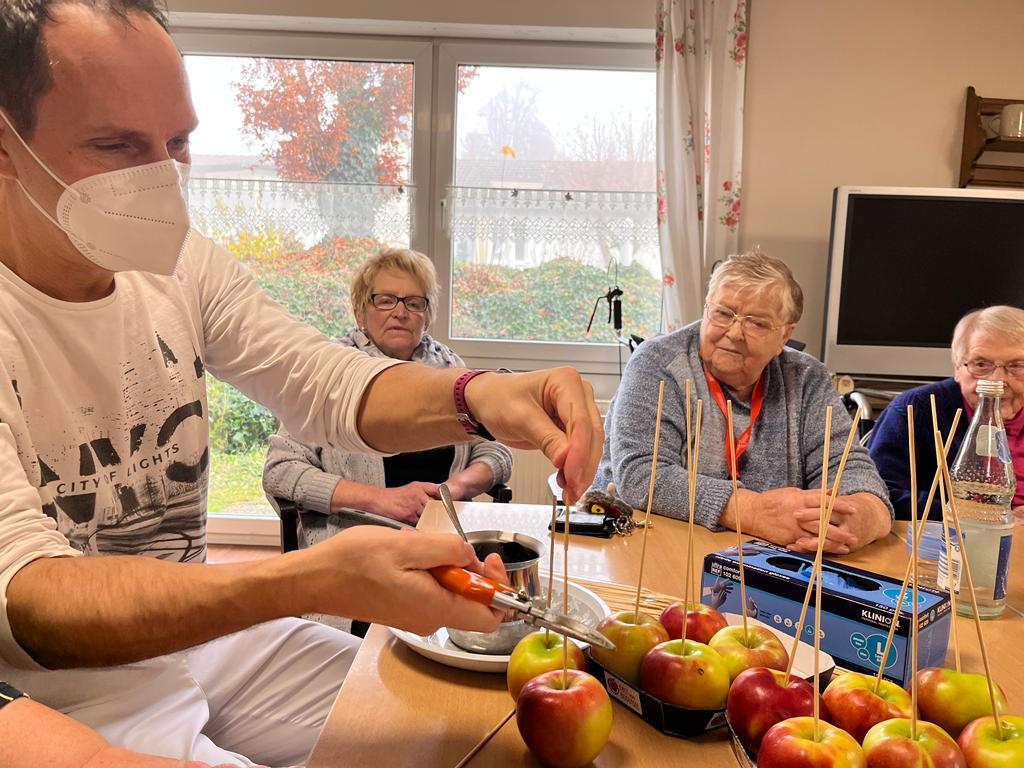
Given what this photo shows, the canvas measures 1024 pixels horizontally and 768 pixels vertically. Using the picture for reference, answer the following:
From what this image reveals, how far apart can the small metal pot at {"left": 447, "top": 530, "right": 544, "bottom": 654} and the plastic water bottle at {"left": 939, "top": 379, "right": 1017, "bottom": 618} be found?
62 centimetres

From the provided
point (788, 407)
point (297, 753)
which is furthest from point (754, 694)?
point (788, 407)

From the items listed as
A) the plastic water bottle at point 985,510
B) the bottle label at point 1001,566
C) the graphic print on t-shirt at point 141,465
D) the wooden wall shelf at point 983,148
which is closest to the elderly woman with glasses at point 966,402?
the plastic water bottle at point 985,510

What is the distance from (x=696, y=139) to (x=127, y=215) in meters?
2.59

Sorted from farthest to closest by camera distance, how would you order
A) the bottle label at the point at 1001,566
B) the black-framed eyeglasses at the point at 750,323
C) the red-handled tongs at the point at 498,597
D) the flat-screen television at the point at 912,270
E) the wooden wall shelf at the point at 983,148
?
1. the wooden wall shelf at the point at 983,148
2. the flat-screen television at the point at 912,270
3. the black-framed eyeglasses at the point at 750,323
4. the bottle label at the point at 1001,566
5. the red-handled tongs at the point at 498,597

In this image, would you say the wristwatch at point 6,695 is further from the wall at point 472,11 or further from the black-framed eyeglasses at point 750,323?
the wall at point 472,11

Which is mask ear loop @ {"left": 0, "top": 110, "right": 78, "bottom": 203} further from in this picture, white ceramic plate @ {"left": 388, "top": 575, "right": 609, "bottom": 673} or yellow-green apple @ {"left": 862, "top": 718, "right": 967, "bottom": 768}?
yellow-green apple @ {"left": 862, "top": 718, "right": 967, "bottom": 768}

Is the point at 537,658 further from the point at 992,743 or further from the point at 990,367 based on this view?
the point at 990,367

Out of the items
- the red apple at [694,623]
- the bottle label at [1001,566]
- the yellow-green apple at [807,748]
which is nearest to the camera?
the yellow-green apple at [807,748]

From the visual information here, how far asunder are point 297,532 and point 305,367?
860 millimetres

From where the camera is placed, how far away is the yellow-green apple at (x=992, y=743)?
2.25 feet

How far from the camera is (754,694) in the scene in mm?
747

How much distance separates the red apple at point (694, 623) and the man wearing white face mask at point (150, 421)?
0.19 metres

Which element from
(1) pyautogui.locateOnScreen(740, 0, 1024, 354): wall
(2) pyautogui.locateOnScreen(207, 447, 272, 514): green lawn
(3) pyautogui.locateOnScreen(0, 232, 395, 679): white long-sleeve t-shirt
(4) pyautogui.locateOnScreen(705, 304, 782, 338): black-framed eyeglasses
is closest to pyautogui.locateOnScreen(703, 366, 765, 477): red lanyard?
(4) pyautogui.locateOnScreen(705, 304, 782, 338): black-framed eyeglasses

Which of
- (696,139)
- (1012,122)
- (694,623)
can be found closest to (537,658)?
(694,623)
